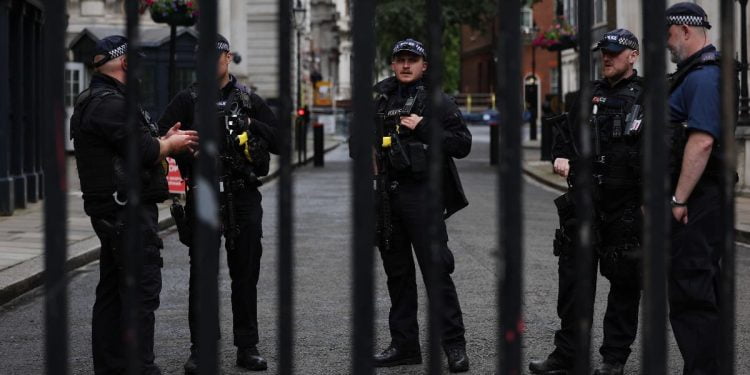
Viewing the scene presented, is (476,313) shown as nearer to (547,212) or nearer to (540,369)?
(540,369)

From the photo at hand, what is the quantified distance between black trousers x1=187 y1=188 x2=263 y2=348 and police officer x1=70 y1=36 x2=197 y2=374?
60cm

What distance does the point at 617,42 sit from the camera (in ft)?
20.0

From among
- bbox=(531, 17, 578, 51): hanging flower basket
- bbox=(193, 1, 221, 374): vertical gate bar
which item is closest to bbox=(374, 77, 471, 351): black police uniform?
bbox=(193, 1, 221, 374): vertical gate bar

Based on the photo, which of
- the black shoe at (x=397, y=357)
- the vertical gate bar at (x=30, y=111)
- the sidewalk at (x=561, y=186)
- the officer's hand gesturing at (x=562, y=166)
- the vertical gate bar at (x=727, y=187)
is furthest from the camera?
the vertical gate bar at (x=30, y=111)

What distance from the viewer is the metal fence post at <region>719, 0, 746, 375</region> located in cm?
251

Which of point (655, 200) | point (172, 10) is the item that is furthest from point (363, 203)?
point (172, 10)

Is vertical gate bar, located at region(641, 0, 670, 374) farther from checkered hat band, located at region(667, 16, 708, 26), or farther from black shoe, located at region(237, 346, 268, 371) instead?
black shoe, located at region(237, 346, 268, 371)

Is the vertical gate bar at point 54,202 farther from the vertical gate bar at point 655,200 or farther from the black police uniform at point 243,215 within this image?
the black police uniform at point 243,215

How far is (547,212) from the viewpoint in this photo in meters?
17.5

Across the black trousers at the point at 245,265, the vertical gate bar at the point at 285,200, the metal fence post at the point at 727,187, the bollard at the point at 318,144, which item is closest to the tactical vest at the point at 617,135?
the black trousers at the point at 245,265

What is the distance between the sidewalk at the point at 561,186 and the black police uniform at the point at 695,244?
5382mm

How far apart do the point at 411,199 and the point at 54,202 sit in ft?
14.3

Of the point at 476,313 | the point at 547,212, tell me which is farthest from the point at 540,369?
the point at 547,212

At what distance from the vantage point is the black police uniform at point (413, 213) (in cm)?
643
